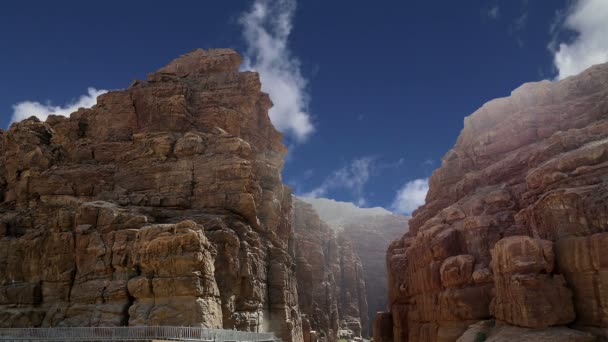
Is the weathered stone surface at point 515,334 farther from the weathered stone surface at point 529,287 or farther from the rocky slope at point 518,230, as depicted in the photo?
the weathered stone surface at point 529,287

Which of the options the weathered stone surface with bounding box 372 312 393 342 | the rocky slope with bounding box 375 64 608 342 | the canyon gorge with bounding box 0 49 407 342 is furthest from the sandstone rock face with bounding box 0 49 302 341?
the rocky slope with bounding box 375 64 608 342

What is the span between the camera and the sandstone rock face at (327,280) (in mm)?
82562

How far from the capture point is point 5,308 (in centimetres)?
3753

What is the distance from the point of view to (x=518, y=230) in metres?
34.8

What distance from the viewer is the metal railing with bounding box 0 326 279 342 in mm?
29672

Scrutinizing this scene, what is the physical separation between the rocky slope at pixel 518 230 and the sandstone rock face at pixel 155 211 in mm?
13543

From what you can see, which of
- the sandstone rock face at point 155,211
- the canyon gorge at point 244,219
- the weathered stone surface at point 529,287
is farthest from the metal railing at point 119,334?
the weathered stone surface at point 529,287

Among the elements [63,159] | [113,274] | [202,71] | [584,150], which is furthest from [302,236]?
[584,150]

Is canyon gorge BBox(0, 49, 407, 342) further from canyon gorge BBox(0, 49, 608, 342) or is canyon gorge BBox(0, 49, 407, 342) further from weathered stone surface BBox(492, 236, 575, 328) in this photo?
weathered stone surface BBox(492, 236, 575, 328)

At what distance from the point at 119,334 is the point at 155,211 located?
42.6 ft

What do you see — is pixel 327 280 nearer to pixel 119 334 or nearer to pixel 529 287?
pixel 119 334

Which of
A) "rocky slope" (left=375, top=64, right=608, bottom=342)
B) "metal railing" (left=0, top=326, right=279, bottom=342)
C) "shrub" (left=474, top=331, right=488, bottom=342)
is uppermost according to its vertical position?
"rocky slope" (left=375, top=64, right=608, bottom=342)

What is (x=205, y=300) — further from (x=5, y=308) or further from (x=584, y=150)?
(x=584, y=150)

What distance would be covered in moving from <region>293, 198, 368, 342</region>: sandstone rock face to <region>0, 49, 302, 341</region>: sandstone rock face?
2062 centimetres
